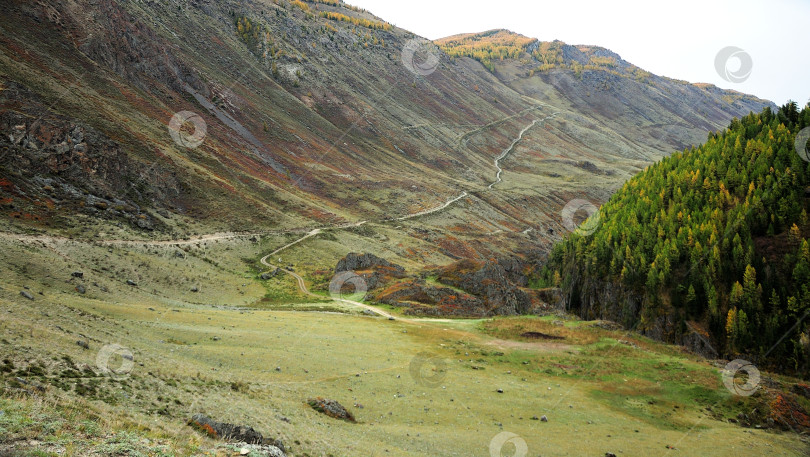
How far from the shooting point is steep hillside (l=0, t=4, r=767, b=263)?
5984 cm

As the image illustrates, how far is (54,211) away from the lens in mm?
49906

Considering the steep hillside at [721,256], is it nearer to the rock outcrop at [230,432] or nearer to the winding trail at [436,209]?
the rock outcrop at [230,432]

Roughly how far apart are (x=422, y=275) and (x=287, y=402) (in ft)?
134

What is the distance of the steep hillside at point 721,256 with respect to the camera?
1489 inches

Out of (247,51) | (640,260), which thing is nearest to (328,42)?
(247,51)

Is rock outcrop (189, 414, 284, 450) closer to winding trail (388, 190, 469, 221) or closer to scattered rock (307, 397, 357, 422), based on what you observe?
scattered rock (307, 397, 357, 422)

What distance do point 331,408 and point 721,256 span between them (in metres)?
41.3

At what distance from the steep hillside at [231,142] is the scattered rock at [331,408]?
1479 inches

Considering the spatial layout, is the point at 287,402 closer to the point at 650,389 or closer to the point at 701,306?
the point at 650,389

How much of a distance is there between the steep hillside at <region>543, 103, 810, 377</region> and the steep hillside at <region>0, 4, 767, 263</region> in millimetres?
41759

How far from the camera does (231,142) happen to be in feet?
344

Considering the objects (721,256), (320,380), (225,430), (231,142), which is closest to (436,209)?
(231,142)

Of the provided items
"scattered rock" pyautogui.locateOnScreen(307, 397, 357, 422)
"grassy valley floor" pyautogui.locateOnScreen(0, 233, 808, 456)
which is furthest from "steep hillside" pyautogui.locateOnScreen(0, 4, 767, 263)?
"scattered rock" pyautogui.locateOnScreen(307, 397, 357, 422)

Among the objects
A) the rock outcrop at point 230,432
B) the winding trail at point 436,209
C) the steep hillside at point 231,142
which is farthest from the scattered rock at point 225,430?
the winding trail at point 436,209
